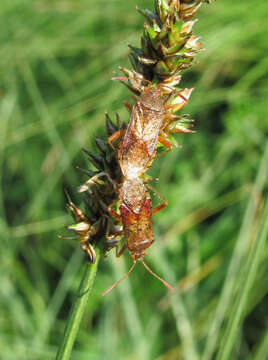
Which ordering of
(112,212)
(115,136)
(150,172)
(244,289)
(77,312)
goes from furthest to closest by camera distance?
(150,172)
(244,289)
(115,136)
(112,212)
(77,312)

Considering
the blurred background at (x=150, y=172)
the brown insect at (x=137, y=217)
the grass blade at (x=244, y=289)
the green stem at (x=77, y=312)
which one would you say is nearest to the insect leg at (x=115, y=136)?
the brown insect at (x=137, y=217)

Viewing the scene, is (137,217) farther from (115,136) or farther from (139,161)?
(115,136)

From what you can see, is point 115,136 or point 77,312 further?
point 115,136

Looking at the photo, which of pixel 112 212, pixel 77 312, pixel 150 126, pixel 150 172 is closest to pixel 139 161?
pixel 150 126

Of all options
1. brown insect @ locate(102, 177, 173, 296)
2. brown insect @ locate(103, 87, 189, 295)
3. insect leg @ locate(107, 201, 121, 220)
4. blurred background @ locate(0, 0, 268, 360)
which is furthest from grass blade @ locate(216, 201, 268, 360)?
blurred background @ locate(0, 0, 268, 360)

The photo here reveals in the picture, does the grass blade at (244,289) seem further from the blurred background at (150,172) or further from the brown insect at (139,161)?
the blurred background at (150,172)

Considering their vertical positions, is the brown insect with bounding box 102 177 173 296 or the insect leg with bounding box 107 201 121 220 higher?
the insect leg with bounding box 107 201 121 220

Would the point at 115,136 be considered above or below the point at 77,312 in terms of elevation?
above

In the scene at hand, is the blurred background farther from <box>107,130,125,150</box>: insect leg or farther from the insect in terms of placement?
<box>107,130,125,150</box>: insect leg
